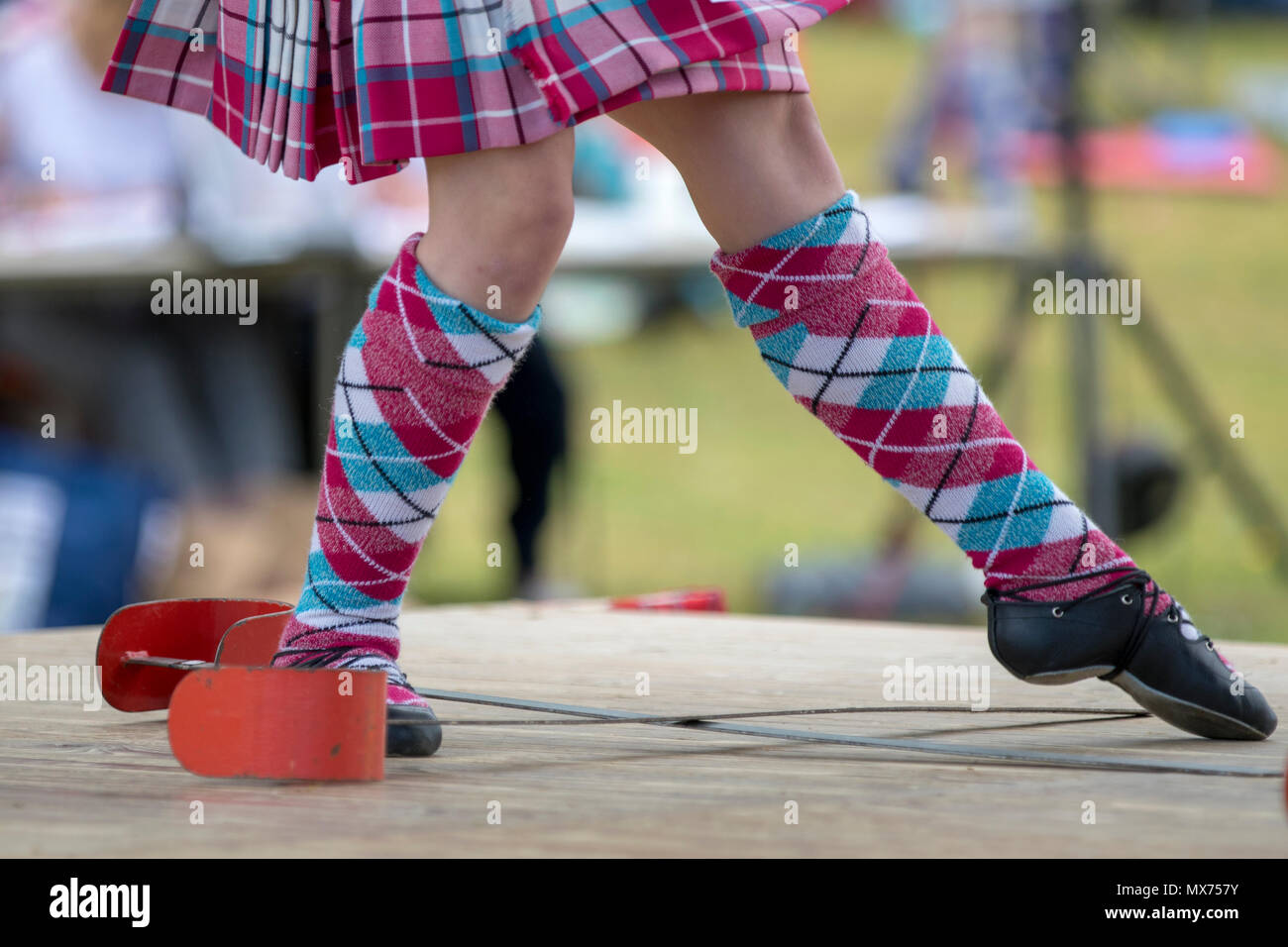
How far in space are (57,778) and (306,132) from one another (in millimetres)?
465

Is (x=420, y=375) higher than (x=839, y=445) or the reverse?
the reverse

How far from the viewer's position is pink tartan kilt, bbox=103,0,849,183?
3.46ft

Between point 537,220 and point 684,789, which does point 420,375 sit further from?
point 684,789

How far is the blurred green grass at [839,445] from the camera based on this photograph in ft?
15.9

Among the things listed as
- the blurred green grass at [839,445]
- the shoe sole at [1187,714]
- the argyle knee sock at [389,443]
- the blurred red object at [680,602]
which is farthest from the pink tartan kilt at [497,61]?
the blurred green grass at [839,445]

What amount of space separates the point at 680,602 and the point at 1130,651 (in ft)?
3.23

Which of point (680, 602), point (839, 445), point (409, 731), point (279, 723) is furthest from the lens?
point (839, 445)

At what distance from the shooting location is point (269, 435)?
338 cm

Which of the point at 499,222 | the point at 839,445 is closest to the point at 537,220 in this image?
the point at 499,222

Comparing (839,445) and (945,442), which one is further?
(839,445)

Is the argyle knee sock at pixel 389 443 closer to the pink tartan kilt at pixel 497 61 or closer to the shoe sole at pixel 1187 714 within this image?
the pink tartan kilt at pixel 497 61

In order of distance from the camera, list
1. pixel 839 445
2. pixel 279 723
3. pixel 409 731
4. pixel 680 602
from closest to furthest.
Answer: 1. pixel 279 723
2. pixel 409 731
3. pixel 680 602
4. pixel 839 445

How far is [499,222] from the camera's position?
1095mm
